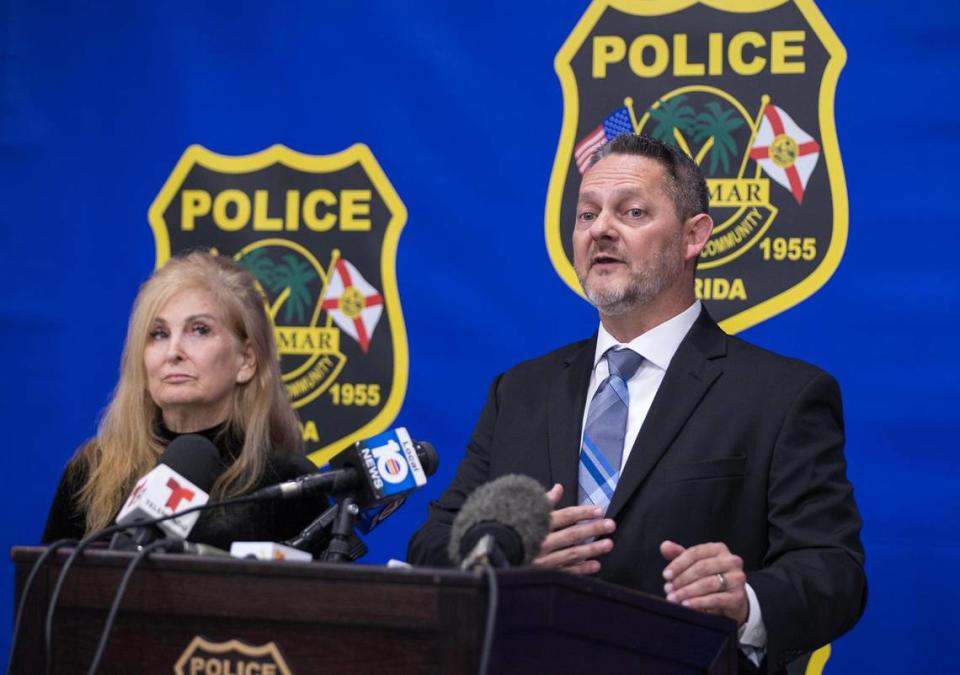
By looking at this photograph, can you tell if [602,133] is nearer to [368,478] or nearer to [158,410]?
[158,410]

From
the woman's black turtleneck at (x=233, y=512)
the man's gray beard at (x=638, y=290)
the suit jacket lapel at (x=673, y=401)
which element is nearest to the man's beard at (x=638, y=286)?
the man's gray beard at (x=638, y=290)

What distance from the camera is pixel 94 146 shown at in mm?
3588

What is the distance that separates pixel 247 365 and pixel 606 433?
85 cm

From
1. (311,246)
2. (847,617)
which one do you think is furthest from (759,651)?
(311,246)

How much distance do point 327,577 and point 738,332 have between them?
1.80 m

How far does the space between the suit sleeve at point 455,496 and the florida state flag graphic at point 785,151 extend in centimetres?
87

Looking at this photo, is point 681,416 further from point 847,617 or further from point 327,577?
point 327,577

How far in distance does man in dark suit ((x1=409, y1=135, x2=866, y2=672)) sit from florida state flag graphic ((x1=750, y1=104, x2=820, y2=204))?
46 cm

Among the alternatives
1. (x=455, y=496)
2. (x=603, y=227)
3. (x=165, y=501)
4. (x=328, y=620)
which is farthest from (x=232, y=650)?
(x=603, y=227)

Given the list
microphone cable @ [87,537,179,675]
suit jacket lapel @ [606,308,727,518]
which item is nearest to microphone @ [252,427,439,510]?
microphone cable @ [87,537,179,675]

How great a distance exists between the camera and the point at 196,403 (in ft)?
8.89

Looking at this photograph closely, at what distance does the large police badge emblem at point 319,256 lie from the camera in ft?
10.8

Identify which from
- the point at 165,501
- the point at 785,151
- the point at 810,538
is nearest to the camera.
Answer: the point at 165,501

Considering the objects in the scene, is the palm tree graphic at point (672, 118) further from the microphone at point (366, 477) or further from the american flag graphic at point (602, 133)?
the microphone at point (366, 477)
